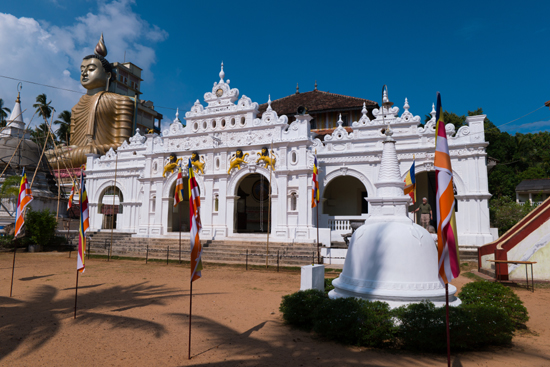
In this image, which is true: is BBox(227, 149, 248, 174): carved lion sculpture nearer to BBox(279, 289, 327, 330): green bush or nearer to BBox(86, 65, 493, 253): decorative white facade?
BBox(86, 65, 493, 253): decorative white facade

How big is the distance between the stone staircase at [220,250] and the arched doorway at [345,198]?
18.3ft

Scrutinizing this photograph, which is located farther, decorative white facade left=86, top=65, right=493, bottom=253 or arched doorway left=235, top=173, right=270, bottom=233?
arched doorway left=235, top=173, right=270, bottom=233

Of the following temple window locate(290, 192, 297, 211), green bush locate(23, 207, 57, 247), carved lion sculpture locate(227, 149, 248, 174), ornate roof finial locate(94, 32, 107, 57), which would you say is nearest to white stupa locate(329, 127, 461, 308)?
temple window locate(290, 192, 297, 211)

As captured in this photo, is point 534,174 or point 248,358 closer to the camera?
Result: point 248,358

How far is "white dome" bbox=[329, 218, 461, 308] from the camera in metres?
6.18

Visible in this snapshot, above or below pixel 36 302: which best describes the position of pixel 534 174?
above

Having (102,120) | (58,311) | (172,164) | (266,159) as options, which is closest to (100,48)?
(102,120)

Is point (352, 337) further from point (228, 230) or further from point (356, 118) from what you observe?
point (356, 118)

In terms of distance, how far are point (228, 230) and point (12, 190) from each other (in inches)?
604

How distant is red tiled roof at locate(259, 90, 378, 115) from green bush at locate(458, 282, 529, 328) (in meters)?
18.7

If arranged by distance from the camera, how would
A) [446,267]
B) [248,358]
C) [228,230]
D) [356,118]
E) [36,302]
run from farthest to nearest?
[356,118], [228,230], [36,302], [248,358], [446,267]

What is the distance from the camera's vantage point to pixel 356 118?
25.1 metres

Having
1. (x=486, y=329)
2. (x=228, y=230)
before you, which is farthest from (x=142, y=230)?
(x=486, y=329)

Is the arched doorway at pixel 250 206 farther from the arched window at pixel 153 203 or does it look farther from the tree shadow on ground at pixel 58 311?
the tree shadow on ground at pixel 58 311
